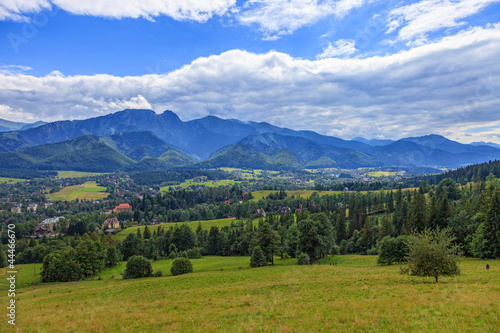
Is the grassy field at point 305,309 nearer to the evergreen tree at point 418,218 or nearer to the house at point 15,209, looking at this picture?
the evergreen tree at point 418,218

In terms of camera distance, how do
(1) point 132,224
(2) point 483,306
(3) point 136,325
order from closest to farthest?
(2) point 483,306 < (3) point 136,325 < (1) point 132,224

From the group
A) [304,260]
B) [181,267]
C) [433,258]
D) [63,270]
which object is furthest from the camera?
[63,270]

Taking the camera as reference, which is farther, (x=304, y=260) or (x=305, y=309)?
(x=304, y=260)

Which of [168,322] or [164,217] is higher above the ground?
[168,322]

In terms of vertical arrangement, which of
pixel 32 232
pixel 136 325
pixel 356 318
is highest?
pixel 356 318

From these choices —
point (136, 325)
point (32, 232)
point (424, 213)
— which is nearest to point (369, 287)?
point (136, 325)

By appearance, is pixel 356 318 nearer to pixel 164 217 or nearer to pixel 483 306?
pixel 483 306

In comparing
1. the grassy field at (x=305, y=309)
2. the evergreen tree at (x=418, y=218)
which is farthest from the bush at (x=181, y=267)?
the evergreen tree at (x=418, y=218)

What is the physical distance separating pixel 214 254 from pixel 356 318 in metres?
82.7

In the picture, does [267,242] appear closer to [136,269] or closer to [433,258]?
[136,269]

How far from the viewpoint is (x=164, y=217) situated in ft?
559

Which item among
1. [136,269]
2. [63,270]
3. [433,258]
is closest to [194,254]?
[136,269]

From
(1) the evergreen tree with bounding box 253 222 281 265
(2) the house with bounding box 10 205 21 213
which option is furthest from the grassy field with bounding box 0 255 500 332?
(2) the house with bounding box 10 205 21 213

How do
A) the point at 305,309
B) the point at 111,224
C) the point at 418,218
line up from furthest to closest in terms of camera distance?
the point at 111,224, the point at 418,218, the point at 305,309
